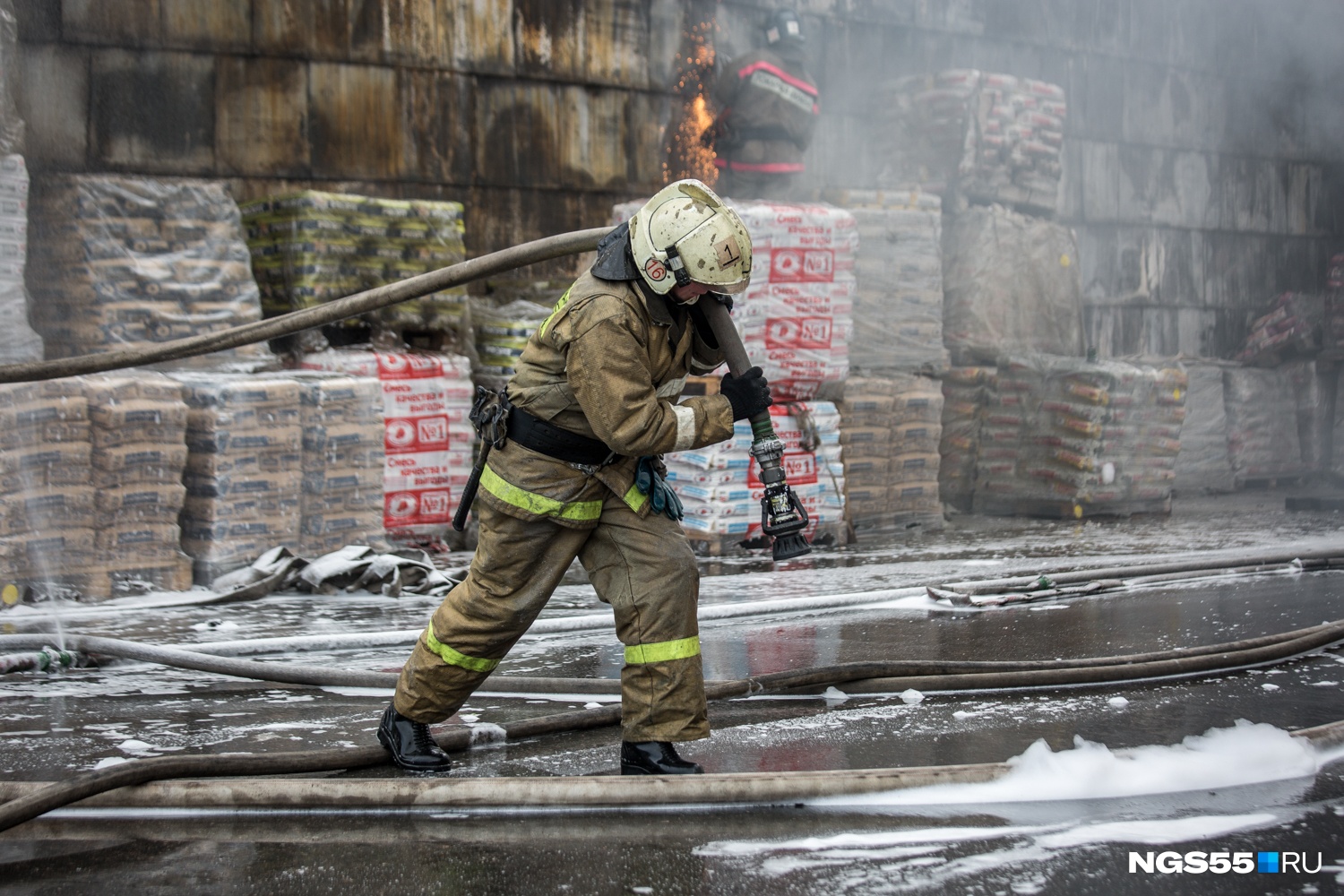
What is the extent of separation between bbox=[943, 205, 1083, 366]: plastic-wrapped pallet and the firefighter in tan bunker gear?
288 inches

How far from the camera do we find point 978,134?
10906 mm

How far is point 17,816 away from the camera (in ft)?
10.3

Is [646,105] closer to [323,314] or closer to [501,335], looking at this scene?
[501,335]

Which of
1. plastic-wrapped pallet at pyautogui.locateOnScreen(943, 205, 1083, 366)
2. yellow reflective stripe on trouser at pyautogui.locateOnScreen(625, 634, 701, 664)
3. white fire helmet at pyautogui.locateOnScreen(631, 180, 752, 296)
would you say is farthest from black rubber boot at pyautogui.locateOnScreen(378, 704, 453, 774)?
plastic-wrapped pallet at pyautogui.locateOnScreen(943, 205, 1083, 366)

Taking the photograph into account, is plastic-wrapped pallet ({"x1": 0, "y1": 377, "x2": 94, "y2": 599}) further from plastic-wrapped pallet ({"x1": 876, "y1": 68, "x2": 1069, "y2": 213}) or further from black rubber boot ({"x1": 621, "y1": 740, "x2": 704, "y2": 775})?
plastic-wrapped pallet ({"x1": 876, "y1": 68, "x2": 1069, "y2": 213})

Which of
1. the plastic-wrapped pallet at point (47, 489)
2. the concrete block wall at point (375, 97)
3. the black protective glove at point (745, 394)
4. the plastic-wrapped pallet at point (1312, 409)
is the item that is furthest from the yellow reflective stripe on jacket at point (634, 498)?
the plastic-wrapped pallet at point (1312, 409)

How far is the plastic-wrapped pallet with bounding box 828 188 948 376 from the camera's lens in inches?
378

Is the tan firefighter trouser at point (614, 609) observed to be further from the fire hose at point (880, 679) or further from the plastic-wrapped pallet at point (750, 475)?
the plastic-wrapped pallet at point (750, 475)

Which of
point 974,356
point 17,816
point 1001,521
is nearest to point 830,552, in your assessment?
point 1001,521

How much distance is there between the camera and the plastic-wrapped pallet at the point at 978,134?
1089cm

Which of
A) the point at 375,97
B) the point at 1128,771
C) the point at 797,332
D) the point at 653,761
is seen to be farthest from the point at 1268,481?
the point at 653,761

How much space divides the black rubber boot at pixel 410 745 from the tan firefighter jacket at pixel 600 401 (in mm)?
665

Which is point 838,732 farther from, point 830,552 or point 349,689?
point 830,552

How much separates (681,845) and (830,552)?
5.55 m
